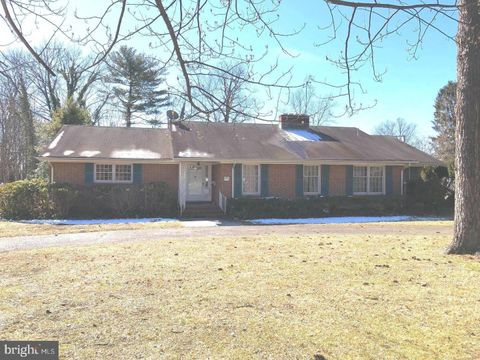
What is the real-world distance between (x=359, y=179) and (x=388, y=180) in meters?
1.60

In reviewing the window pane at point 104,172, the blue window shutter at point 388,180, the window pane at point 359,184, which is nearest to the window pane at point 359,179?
the window pane at point 359,184

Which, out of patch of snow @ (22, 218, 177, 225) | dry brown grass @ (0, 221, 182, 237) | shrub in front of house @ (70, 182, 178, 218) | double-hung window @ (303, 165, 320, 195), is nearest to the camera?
dry brown grass @ (0, 221, 182, 237)

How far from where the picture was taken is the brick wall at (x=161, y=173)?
2072cm

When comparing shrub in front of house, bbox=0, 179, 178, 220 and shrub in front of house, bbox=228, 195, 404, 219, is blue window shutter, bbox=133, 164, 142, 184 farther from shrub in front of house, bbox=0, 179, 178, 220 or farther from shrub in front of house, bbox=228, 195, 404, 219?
shrub in front of house, bbox=228, 195, 404, 219

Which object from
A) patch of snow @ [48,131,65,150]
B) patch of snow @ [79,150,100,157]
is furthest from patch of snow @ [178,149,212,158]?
patch of snow @ [48,131,65,150]

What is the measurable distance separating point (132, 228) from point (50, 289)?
883 centimetres

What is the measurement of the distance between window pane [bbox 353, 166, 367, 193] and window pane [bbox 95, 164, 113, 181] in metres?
12.2

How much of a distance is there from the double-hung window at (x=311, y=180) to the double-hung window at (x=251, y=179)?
95.0 inches

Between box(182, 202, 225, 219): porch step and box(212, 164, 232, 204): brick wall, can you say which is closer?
box(182, 202, 225, 219): porch step

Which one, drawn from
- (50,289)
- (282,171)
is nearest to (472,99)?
(50,289)

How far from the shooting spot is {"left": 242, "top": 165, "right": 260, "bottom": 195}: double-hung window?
69.2 ft

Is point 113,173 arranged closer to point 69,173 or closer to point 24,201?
point 69,173

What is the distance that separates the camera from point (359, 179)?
22.8m

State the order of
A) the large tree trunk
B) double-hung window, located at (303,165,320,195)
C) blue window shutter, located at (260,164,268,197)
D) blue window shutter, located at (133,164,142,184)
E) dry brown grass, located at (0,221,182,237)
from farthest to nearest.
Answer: double-hung window, located at (303,165,320,195), blue window shutter, located at (260,164,268,197), blue window shutter, located at (133,164,142,184), dry brown grass, located at (0,221,182,237), the large tree trunk
